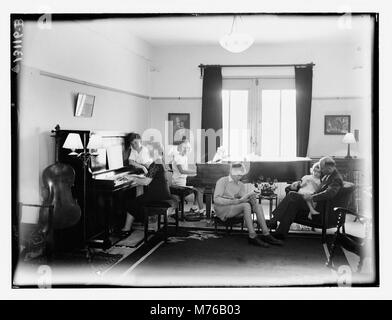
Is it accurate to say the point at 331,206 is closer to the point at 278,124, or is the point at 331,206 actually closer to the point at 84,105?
the point at 278,124

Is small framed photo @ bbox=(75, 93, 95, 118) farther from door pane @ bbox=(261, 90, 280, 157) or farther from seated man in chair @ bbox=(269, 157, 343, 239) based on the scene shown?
door pane @ bbox=(261, 90, 280, 157)

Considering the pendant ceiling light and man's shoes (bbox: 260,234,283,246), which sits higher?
the pendant ceiling light

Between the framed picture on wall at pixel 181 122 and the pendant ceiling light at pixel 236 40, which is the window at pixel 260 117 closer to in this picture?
the framed picture on wall at pixel 181 122

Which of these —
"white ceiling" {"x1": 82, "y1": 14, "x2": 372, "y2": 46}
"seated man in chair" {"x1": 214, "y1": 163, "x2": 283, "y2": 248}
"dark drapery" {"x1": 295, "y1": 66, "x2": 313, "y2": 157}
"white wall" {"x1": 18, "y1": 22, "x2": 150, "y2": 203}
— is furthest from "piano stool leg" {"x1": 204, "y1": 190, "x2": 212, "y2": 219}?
"dark drapery" {"x1": 295, "y1": 66, "x2": 313, "y2": 157}

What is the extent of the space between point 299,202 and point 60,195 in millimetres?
2900

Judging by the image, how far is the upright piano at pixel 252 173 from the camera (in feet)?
20.6

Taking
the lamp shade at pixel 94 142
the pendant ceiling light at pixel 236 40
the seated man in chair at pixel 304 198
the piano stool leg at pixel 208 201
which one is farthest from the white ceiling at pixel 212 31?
the piano stool leg at pixel 208 201

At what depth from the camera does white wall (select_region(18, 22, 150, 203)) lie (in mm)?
4426

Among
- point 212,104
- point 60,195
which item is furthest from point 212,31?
point 60,195

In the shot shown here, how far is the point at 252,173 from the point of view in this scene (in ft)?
20.9

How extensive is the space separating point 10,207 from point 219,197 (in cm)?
257

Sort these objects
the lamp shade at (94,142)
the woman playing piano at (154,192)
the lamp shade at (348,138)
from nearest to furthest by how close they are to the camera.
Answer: the lamp shade at (94,142), the woman playing piano at (154,192), the lamp shade at (348,138)

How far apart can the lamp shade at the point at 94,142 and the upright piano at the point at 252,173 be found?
1.70m

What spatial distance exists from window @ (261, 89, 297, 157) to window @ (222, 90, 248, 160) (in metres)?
0.35
